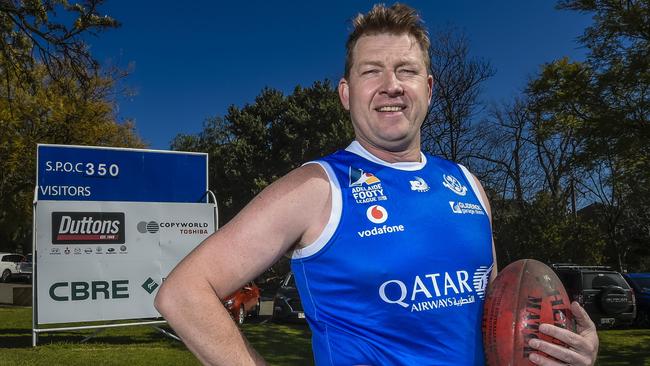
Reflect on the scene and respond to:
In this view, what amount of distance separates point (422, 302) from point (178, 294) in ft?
2.39

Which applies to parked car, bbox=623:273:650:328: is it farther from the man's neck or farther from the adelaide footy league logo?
the adelaide footy league logo

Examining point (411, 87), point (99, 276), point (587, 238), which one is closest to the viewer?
point (411, 87)

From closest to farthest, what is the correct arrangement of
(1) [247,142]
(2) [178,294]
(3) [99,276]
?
(2) [178,294] → (3) [99,276] → (1) [247,142]

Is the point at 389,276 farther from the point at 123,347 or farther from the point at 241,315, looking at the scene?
the point at 241,315

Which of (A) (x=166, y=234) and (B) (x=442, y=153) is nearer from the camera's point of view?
(A) (x=166, y=234)

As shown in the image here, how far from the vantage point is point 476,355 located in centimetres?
196

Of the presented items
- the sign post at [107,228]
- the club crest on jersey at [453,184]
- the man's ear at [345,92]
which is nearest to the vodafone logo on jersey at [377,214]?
the club crest on jersey at [453,184]

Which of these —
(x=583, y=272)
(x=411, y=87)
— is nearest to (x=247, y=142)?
(x=583, y=272)

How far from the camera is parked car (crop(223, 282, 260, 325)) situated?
15.6 meters

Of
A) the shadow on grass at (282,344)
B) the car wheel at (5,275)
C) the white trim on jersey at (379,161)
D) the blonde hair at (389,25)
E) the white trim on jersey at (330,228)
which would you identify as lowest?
the shadow on grass at (282,344)

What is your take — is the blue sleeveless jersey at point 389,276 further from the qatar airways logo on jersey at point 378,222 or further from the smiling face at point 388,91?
the smiling face at point 388,91

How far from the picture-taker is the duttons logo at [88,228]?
9891mm

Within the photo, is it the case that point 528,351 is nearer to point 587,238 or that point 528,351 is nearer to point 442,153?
point 442,153

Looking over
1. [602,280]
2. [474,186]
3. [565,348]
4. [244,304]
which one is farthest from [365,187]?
[602,280]
